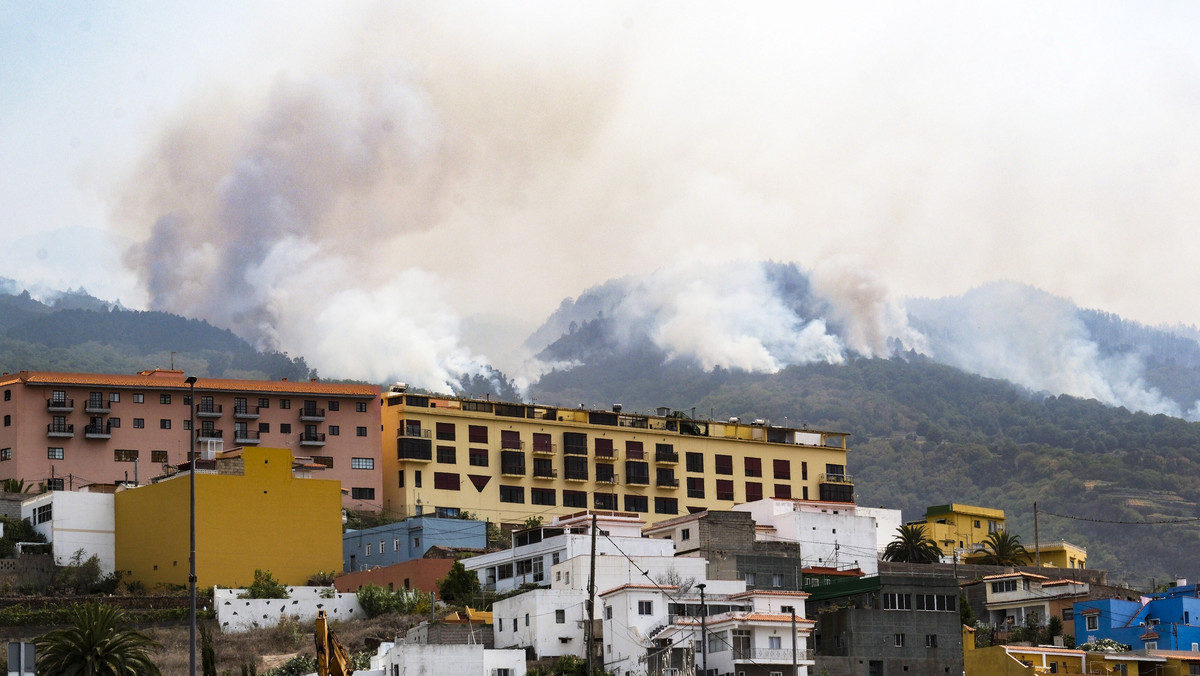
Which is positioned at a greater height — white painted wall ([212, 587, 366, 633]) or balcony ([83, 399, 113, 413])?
balcony ([83, 399, 113, 413])

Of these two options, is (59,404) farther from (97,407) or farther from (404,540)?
(404,540)

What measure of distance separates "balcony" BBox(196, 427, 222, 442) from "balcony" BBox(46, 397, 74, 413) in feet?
28.8

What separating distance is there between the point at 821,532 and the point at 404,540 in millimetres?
26453

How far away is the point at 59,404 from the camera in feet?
384

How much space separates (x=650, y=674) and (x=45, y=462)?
54.9 metres

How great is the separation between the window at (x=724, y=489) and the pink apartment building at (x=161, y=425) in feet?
90.4

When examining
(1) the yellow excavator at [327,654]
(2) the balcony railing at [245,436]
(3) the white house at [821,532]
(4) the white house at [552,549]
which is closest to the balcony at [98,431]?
(2) the balcony railing at [245,436]

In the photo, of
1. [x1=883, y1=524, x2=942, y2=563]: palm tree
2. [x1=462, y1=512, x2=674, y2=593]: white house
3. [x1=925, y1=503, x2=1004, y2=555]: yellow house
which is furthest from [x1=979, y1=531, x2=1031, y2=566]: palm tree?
[x1=462, y1=512, x2=674, y2=593]: white house

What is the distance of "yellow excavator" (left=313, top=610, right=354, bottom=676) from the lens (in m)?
49.5

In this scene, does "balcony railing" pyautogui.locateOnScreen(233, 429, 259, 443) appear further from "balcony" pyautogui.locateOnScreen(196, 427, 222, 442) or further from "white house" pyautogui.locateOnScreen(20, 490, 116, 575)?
"white house" pyautogui.locateOnScreen(20, 490, 116, 575)

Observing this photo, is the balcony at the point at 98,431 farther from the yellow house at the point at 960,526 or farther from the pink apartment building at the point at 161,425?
the yellow house at the point at 960,526

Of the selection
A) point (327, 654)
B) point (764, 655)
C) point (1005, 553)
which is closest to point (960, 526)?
point (1005, 553)

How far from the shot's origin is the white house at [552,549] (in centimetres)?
9144

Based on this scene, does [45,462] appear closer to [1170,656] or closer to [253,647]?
[253,647]
